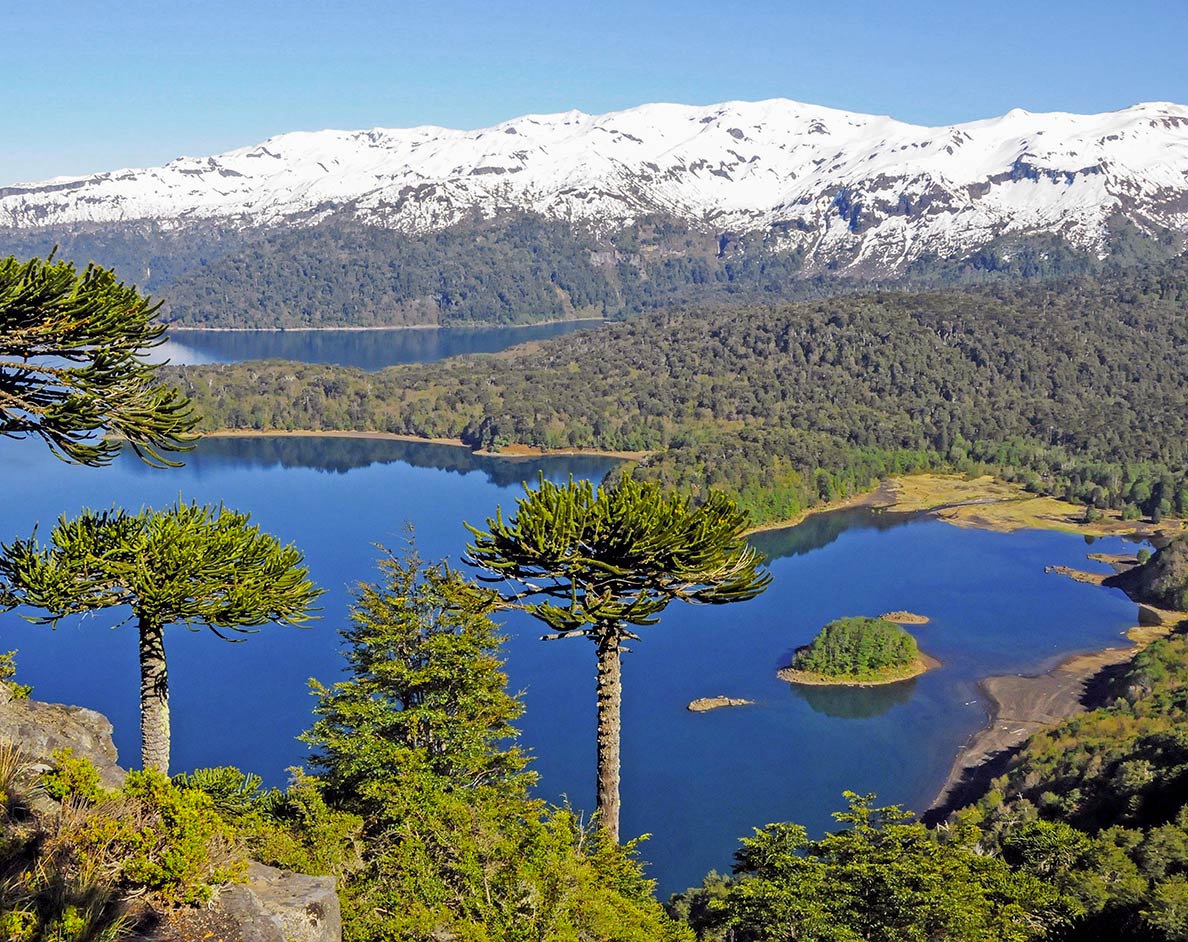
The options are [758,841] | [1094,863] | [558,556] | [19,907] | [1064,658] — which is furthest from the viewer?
[1064,658]

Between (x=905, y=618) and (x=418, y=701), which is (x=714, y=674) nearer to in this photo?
(x=905, y=618)

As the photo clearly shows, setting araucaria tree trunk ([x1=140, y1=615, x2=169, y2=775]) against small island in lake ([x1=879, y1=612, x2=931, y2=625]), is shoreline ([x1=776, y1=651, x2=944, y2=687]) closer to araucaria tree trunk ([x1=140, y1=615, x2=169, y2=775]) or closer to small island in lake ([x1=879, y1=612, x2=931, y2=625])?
small island in lake ([x1=879, y1=612, x2=931, y2=625])

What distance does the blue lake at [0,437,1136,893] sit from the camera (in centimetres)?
8200

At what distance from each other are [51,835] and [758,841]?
2811 cm

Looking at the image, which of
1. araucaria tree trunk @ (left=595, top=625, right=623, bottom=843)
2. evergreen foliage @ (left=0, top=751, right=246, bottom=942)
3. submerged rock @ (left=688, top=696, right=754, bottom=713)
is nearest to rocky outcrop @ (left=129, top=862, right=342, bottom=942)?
evergreen foliage @ (left=0, top=751, right=246, bottom=942)

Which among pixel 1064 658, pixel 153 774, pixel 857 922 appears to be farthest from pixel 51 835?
pixel 1064 658

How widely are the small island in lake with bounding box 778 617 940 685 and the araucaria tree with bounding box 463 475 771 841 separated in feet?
285

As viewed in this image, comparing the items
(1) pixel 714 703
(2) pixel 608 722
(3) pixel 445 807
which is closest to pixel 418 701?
(3) pixel 445 807

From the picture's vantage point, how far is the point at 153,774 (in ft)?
55.3

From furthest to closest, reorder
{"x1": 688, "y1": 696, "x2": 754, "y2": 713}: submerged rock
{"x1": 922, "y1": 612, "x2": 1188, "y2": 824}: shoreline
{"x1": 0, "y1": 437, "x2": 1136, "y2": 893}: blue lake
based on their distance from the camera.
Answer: {"x1": 688, "y1": 696, "x2": 754, "y2": 713}: submerged rock
{"x1": 922, "y1": 612, "x2": 1188, "y2": 824}: shoreline
{"x1": 0, "y1": 437, "x2": 1136, "y2": 893}: blue lake

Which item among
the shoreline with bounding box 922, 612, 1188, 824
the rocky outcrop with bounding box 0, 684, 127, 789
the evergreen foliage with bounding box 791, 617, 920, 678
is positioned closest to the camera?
the rocky outcrop with bounding box 0, 684, 127, 789

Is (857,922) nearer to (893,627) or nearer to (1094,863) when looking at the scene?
(1094,863)

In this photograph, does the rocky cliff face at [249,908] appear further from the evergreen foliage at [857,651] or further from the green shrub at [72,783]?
the evergreen foliage at [857,651]

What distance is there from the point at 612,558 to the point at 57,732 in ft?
44.0
